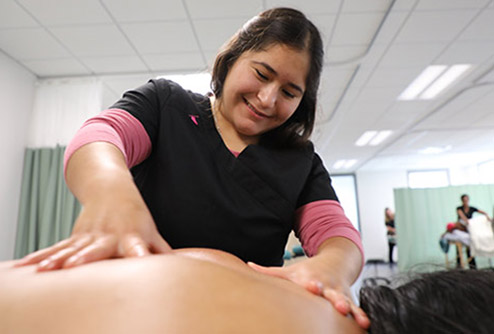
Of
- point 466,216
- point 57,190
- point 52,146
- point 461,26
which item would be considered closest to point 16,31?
point 52,146

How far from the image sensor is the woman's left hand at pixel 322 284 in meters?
0.51

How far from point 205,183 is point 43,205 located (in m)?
3.44

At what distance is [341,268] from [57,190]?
3.60 meters

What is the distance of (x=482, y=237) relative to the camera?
6004 mm

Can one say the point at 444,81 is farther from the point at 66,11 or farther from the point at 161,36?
the point at 66,11

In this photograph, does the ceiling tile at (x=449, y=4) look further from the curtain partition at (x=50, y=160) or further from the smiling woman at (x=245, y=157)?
the curtain partition at (x=50, y=160)

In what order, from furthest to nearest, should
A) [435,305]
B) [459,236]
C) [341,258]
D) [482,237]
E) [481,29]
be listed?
[459,236]
[482,237]
[481,29]
[341,258]
[435,305]

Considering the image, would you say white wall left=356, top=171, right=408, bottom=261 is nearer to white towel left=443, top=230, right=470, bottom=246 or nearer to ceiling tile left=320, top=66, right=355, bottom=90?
white towel left=443, top=230, right=470, bottom=246

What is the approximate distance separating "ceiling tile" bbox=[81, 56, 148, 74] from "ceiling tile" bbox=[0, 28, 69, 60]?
10.4 inches

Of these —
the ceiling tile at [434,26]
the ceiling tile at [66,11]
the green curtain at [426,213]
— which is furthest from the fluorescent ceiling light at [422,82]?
the green curtain at [426,213]

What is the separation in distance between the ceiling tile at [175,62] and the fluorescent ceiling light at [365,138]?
3.94m

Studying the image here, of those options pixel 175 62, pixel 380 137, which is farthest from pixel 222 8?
pixel 380 137

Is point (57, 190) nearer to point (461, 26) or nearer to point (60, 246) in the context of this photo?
point (60, 246)

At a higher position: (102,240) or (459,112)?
(459,112)
